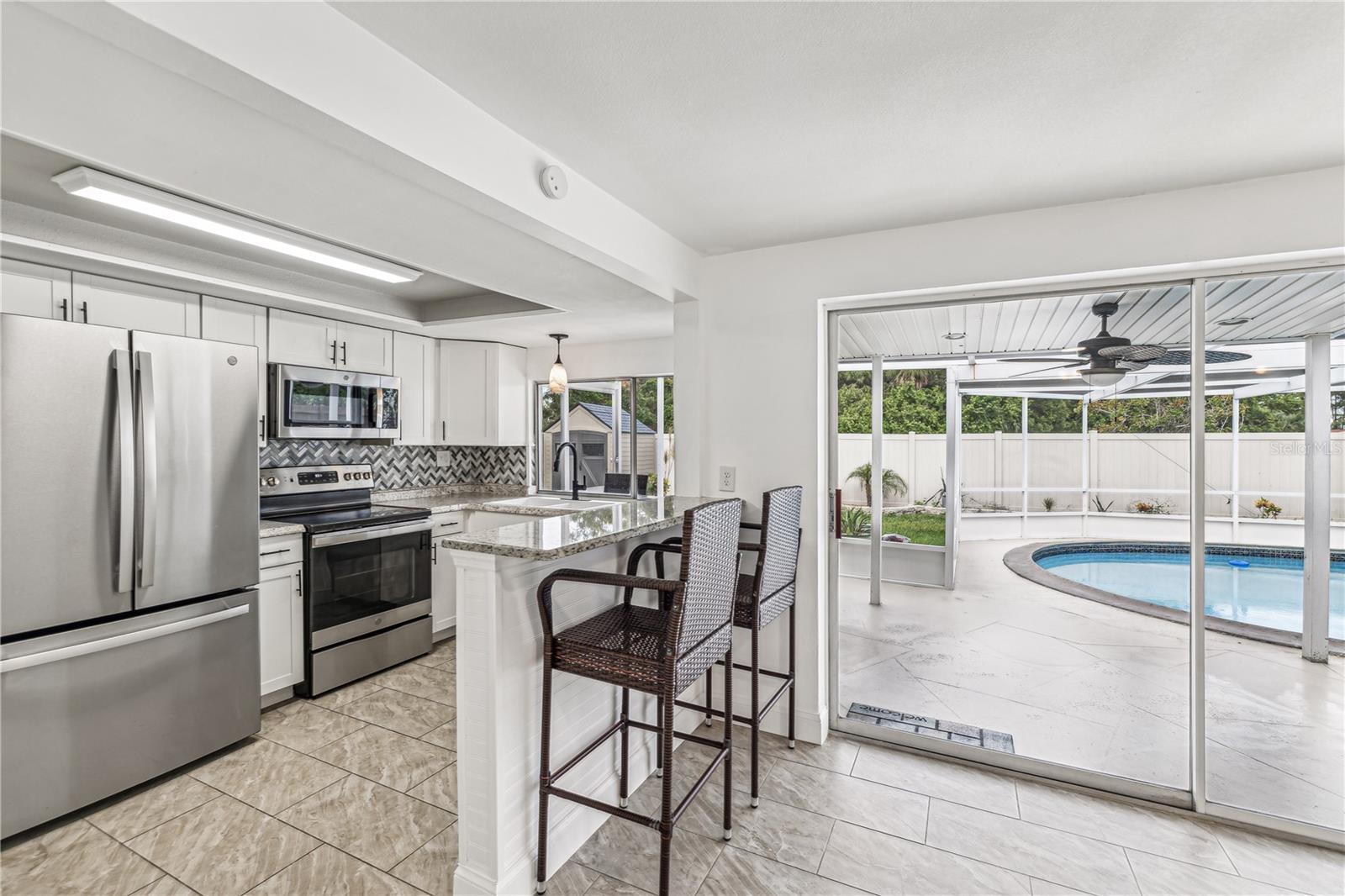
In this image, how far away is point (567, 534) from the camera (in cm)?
196

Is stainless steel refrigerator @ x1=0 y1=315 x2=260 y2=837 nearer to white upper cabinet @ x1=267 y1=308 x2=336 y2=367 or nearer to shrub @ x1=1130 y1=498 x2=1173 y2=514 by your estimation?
white upper cabinet @ x1=267 y1=308 x2=336 y2=367

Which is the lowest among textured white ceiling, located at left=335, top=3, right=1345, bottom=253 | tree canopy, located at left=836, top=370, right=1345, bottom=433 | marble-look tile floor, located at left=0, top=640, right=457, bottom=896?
marble-look tile floor, located at left=0, top=640, right=457, bottom=896

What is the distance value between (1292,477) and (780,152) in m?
2.34

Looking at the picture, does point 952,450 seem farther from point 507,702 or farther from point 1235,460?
point 507,702

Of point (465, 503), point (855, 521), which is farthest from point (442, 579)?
point (855, 521)

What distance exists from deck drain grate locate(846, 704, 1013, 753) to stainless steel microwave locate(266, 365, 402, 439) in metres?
3.46

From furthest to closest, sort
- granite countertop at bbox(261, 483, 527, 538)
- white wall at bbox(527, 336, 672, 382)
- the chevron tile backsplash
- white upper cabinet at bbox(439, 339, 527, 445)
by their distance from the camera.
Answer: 1. white wall at bbox(527, 336, 672, 382)
2. white upper cabinet at bbox(439, 339, 527, 445)
3. the chevron tile backsplash
4. granite countertop at bbox(261, 483, 527, 538)

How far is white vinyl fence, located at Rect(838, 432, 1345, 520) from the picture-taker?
2.32 m

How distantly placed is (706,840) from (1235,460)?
2.53 meters

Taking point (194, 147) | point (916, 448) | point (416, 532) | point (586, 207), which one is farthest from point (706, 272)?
point (416, 532)

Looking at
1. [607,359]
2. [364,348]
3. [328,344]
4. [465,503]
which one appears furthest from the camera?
[607,359]

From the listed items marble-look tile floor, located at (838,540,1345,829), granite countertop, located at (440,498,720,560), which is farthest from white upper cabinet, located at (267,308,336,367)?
marble-look tile floor, located at (838,540,1345,829)

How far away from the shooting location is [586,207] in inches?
87.4

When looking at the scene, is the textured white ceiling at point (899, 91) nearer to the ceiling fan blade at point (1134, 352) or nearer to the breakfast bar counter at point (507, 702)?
the ceiling fan blade at point (1134, 352)
